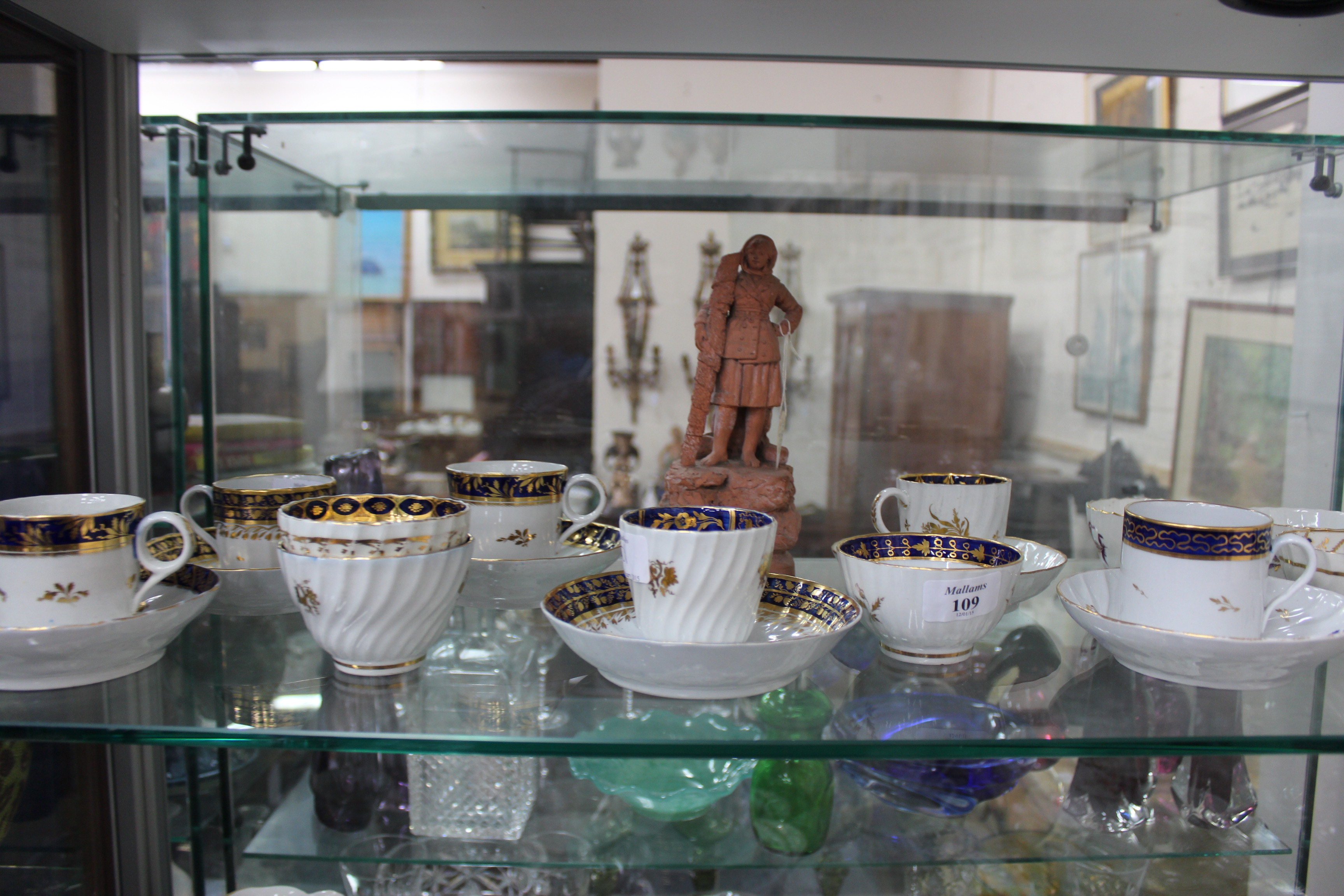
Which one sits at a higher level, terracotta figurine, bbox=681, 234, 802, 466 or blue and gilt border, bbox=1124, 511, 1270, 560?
terracotta figurine, bbox=681, 234, 802, 466

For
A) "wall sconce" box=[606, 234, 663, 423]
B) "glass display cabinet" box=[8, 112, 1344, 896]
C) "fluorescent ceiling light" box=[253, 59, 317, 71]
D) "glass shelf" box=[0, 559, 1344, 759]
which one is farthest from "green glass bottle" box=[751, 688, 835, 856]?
"fluorescent ceiling light" box=[253, 59, 317, 71]

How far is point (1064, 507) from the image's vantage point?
1008 millimetres

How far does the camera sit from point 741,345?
698 millimetres

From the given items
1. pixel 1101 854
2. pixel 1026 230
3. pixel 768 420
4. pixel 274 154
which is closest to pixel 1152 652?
pixel 1101 854

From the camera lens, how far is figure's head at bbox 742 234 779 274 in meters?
0.70

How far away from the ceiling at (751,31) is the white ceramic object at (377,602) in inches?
15.4

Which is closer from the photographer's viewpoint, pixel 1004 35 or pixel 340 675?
pixel 340 675

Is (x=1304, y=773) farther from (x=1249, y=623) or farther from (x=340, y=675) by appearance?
(x=340, y=675)

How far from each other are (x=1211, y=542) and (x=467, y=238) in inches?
34.1

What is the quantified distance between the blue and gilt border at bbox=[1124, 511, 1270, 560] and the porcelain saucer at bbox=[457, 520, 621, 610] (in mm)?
355

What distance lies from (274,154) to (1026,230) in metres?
0.85

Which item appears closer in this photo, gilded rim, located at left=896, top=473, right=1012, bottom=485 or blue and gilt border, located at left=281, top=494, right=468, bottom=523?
blue and gilt border, located at left=281, top=494, right=468, bottom=523

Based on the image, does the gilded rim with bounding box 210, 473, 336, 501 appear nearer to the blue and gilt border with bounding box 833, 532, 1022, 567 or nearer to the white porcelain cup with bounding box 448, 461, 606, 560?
the white porcelain cup with bounding box 448, 461, 606, 560

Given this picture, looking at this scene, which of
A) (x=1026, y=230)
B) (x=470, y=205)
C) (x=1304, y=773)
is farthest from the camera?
(x=1026, y=230)
